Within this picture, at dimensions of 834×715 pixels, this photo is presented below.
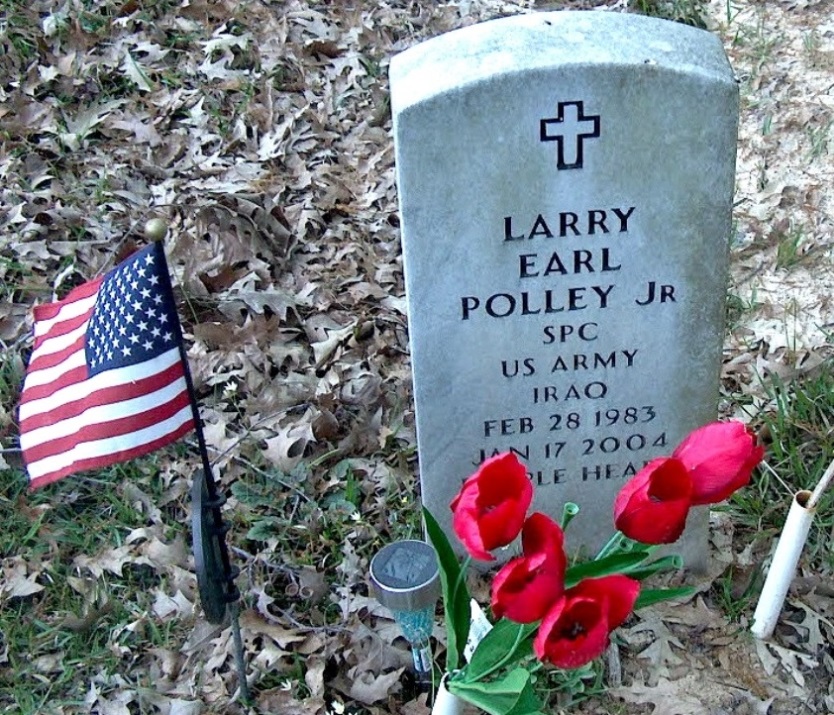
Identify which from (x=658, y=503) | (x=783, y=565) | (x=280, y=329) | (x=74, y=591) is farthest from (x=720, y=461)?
(x=280, y=329)

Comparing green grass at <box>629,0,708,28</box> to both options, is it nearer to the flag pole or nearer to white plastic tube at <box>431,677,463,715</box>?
the flag pole

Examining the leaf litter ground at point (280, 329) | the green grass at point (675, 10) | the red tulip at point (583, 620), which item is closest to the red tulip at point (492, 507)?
the red tulip at point (583, 620)

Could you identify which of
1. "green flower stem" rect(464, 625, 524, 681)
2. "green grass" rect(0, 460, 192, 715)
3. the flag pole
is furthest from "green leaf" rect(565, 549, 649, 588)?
"green grass" rect(0, 460, 192, 715)

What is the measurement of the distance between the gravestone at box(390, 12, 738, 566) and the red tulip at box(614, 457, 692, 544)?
79 cm

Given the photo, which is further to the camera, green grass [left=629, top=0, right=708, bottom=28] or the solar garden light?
green grass [left=629, top=0, right=708, bottom=28]

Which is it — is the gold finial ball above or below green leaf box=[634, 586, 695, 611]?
above

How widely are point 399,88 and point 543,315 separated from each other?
0.65 meters

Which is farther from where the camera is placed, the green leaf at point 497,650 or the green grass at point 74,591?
the green grass at point 74,591

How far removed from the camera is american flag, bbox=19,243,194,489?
211 centimetres

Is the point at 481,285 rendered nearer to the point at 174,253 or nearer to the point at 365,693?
the point at 365,693

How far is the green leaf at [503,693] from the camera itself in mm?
1948

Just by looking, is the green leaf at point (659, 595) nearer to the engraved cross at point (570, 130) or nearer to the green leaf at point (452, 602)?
the green leaf at point (452, 602)

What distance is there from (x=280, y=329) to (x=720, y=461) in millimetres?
2239

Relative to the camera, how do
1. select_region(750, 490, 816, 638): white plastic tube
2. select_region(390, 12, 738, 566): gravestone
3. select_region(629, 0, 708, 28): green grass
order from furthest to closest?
select_region(629, 0, 708, 28): green grass, select_region(750, 490, 816, 638): white plastic tube, select_region(390, 12, 738, 566): gravestone
